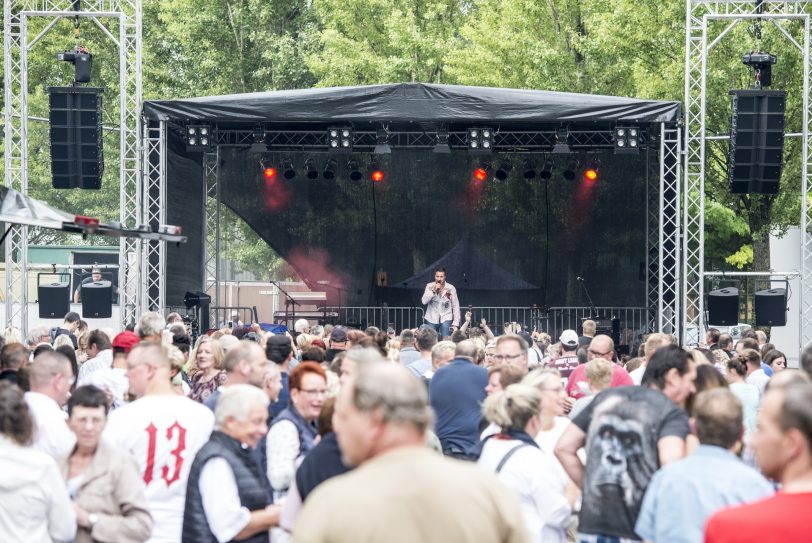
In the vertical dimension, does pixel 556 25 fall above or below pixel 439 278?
above

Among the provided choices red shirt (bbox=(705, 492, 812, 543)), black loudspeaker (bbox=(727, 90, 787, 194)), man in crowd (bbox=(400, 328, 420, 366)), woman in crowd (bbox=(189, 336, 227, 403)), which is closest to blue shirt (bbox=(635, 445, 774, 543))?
red shirt (bbox=(705, 492, 812, 543))

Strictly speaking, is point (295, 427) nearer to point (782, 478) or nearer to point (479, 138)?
point (782, 478)

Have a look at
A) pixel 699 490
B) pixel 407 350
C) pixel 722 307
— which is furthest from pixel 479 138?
pixel 699 490

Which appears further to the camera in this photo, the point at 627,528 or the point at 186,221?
the point at 186,221

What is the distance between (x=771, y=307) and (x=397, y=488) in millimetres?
17474

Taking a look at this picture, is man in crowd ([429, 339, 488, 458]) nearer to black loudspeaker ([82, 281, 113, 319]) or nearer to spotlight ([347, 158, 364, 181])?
black loudspeaker ([82, 281, 113, 319])

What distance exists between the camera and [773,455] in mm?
3732

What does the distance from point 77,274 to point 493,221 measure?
13543 millimetres

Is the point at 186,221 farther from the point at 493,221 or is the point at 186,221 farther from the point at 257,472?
the point at 257,472

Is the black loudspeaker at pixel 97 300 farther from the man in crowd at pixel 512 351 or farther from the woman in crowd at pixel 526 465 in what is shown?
the woman in crowd at pixel 526 465

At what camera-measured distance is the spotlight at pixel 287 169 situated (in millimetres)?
22922

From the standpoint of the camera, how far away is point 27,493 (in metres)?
4.90

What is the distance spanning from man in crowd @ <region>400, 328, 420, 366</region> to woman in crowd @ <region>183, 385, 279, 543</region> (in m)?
5.19

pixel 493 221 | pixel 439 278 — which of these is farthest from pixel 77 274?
pixel 439 278
